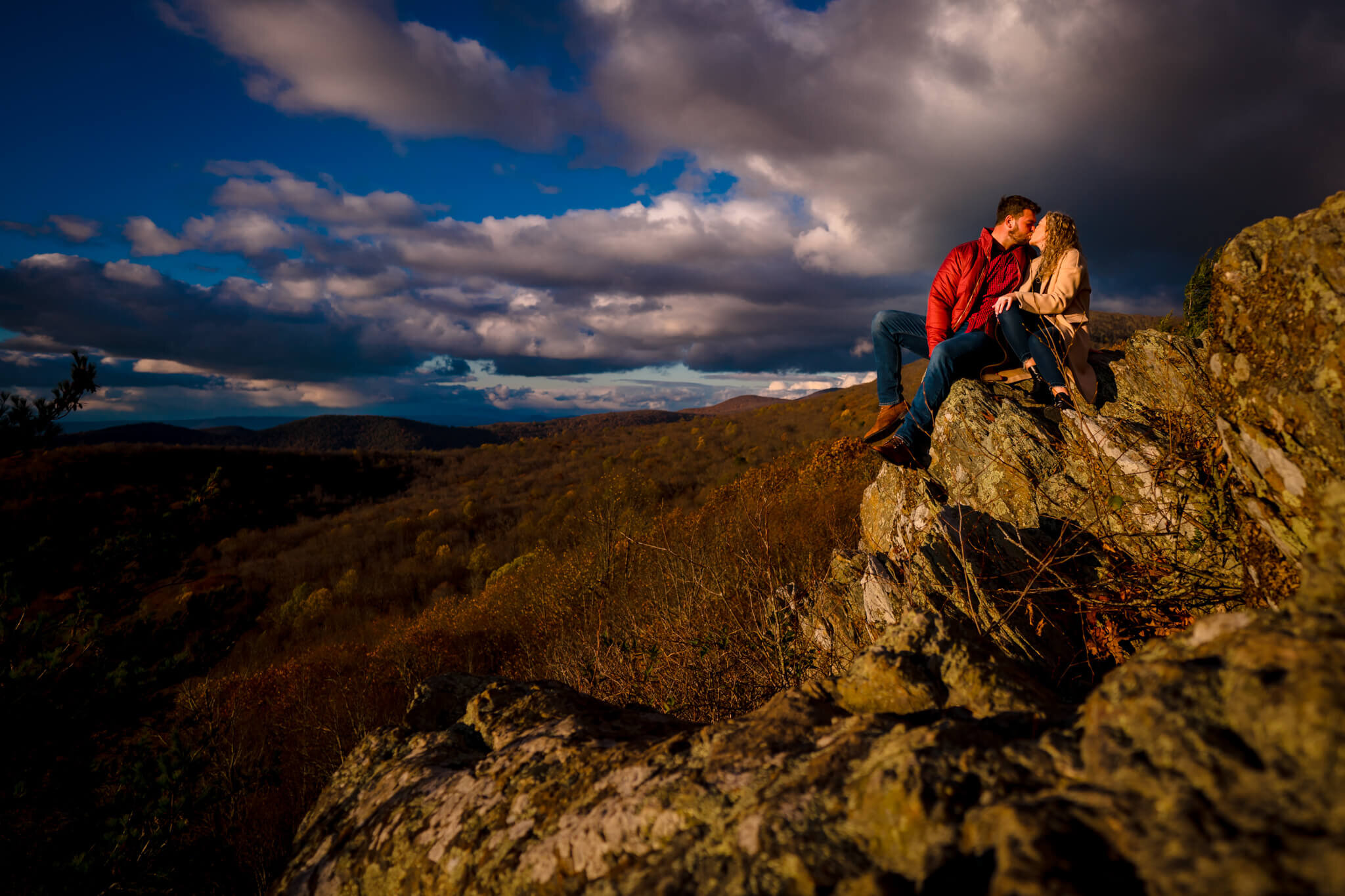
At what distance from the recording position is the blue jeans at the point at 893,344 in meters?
4.90

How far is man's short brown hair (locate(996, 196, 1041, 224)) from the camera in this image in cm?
412

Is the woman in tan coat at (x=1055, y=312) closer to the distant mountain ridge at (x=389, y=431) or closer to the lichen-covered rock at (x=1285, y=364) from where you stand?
the lichen-covered rock at (x=1285, y=364)

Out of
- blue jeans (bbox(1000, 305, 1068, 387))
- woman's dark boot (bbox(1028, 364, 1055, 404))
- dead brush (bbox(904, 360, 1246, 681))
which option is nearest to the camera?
dead brush (bbox(904, 360, 1246, 681))

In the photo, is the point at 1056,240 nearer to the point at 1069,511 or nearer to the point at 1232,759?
the point at 1069,511

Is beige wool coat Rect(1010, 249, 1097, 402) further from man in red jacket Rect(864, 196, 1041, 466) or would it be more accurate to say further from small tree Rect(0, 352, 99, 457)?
small tree Rect(0, 352, 99, 457)

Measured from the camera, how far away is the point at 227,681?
27.4 ft

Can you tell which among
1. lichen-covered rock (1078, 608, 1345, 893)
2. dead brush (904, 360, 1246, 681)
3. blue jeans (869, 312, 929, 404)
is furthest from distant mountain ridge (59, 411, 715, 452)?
lichen-covered rock (1078, 608, 1345, 893)

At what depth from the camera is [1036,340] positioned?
383cm

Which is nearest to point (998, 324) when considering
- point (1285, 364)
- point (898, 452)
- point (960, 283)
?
point (960, 283)

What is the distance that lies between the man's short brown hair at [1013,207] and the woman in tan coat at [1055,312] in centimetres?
41

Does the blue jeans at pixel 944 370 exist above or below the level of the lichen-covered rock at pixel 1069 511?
above

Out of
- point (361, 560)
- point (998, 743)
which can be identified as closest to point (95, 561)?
point (998, 743)

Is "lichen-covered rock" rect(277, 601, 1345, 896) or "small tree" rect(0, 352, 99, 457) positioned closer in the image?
"lichen-covered rock" rect(277, 601, 1345, 896)

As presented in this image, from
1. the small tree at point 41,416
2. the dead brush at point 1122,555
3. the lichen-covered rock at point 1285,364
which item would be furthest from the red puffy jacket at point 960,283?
the small tree at point 41,416
